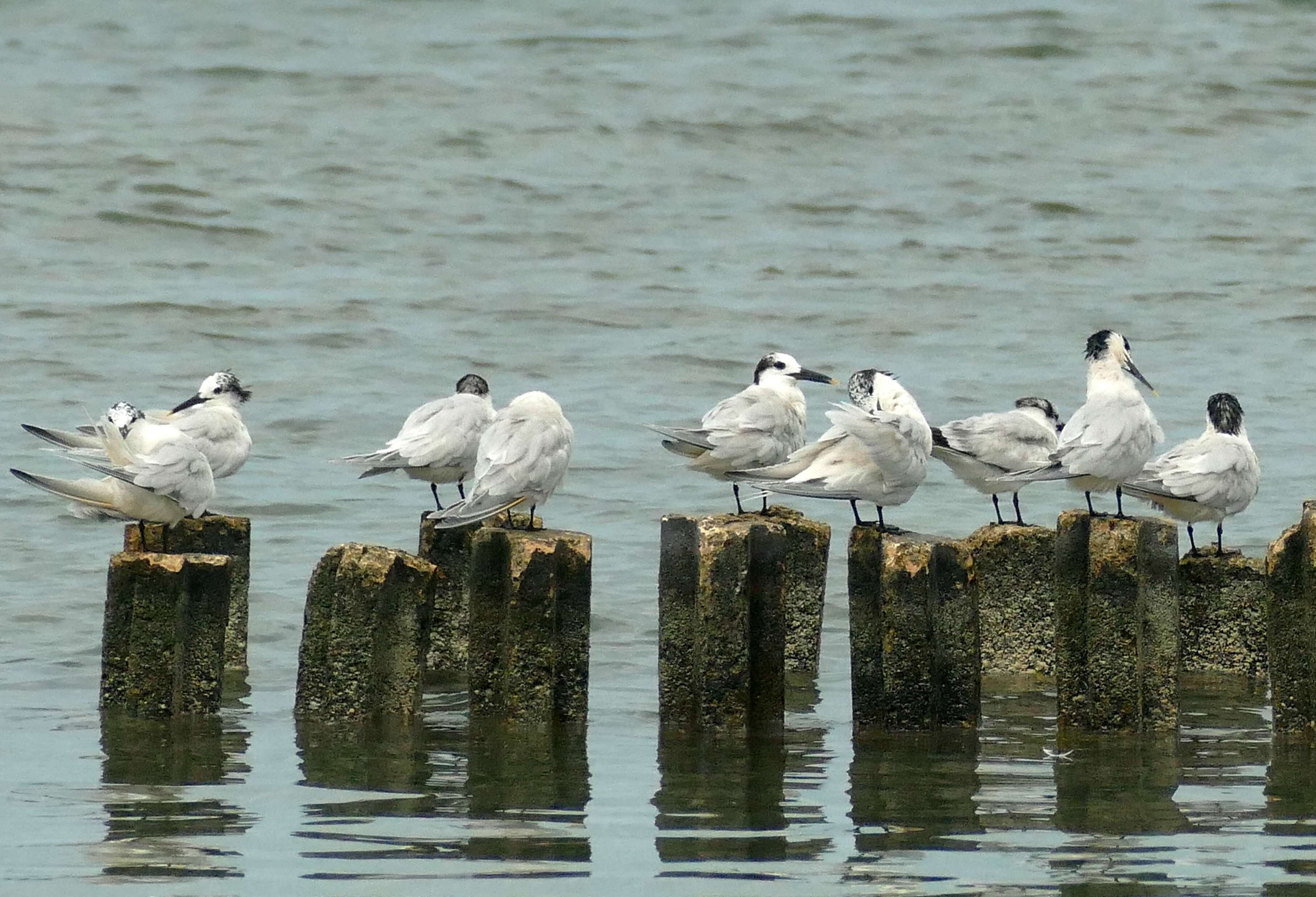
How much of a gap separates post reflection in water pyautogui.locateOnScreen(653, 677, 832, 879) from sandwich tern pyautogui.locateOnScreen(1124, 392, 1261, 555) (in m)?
1.88

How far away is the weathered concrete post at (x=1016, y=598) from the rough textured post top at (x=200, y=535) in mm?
3181

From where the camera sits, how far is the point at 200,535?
8.77 meters

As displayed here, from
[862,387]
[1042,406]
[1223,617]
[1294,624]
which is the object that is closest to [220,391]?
[862,387]

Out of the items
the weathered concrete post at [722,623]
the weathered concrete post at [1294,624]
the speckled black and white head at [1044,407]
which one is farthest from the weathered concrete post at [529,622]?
the speckled black and white head at [1044,407]

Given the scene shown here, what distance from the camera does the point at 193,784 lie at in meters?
7.18

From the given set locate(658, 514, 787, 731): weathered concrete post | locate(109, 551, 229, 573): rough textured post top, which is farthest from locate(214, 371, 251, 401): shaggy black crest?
locate(658, 514, 787, 731): weathered concrete post

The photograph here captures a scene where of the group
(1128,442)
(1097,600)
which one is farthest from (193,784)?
(1128,442)

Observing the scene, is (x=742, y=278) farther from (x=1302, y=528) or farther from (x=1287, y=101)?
(x=1302, y=528)

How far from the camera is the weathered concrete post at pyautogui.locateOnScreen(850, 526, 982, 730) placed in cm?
767

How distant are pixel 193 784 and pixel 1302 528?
13.2 feet

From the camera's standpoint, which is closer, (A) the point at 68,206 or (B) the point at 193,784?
(B) the point at 193,784

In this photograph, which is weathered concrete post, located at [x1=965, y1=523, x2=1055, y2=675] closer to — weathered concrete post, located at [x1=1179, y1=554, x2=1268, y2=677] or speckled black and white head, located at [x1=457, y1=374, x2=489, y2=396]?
weathered concrete post, located at [x1=1179, y1=554, x2=1268, y2=677]

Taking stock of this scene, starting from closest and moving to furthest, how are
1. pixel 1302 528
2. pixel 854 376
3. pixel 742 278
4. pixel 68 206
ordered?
pixel 1302 528 → pixel 854 376 → pixel 742 278 → pixel 68 206

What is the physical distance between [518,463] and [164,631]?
158 centimetres
